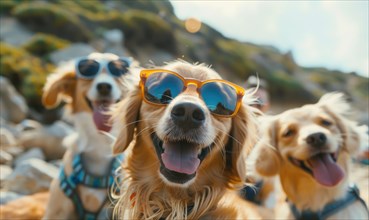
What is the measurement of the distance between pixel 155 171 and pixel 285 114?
5.59ft

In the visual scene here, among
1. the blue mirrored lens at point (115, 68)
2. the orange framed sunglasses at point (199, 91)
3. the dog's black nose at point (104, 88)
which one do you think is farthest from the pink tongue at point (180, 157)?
the blue mirrored lens at point (115, 68)

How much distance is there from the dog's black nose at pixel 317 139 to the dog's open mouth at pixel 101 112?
6.02 ft

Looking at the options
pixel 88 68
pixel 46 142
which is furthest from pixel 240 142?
pixel 46 142

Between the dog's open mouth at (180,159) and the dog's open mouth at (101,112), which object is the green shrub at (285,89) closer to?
the dog's open mouth at (101,112)

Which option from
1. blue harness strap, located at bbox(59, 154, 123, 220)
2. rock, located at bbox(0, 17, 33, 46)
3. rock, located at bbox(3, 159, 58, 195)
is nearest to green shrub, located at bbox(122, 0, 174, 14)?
rock, located at bbox(0, 17, 33, 46)

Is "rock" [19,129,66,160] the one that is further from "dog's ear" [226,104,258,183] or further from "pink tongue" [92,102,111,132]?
"dog's ear" [226,104,258,183]

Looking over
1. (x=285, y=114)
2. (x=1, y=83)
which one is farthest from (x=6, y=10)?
(x=285, y=114)

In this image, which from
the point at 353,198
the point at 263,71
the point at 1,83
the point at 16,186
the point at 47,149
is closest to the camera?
the point at 353,198

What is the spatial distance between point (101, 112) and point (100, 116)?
0.04m

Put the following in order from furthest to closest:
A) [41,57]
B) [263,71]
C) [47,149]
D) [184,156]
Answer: [263,71]
[41,57]
[47,149]
[184,156]

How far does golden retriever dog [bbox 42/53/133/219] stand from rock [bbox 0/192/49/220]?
0.41 metres

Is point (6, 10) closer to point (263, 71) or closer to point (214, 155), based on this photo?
point (263, 71)

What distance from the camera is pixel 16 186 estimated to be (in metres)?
5.56

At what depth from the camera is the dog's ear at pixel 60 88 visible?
4.39 m
